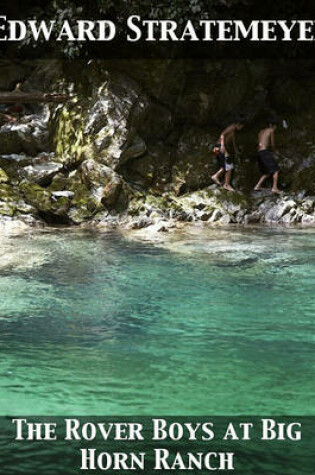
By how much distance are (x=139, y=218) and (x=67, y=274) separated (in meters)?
4.59

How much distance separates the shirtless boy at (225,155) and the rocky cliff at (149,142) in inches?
9.5

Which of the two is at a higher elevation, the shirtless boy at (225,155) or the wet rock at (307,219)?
the shirtless boy at (225,155)

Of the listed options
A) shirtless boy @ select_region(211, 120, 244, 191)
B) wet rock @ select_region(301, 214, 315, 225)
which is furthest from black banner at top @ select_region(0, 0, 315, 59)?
wet rock @ select_region(301, 214, 315, 225)

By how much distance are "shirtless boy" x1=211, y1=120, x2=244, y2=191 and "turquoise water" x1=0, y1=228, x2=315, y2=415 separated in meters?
4.21

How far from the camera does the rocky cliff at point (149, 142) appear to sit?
1220 centimetres

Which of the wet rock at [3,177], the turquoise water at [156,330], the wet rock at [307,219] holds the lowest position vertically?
the turquoise water at [156,330]

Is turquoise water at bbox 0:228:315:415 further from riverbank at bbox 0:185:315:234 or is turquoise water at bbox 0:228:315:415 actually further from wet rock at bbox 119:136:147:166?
wet rock at bbox 119:136:147:166

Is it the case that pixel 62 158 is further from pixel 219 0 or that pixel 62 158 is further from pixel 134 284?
pixel 134 284

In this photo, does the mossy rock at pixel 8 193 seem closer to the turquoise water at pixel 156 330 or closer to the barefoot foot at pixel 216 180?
the turquoise water at pixel 156 330

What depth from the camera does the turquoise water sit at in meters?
4.05

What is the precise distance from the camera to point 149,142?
44.8ft

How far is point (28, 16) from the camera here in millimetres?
13492

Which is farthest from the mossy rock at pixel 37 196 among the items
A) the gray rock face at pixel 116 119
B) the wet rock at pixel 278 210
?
the wet rock at pixel 278 210

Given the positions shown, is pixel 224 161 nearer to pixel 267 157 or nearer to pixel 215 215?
pixel 267 157
